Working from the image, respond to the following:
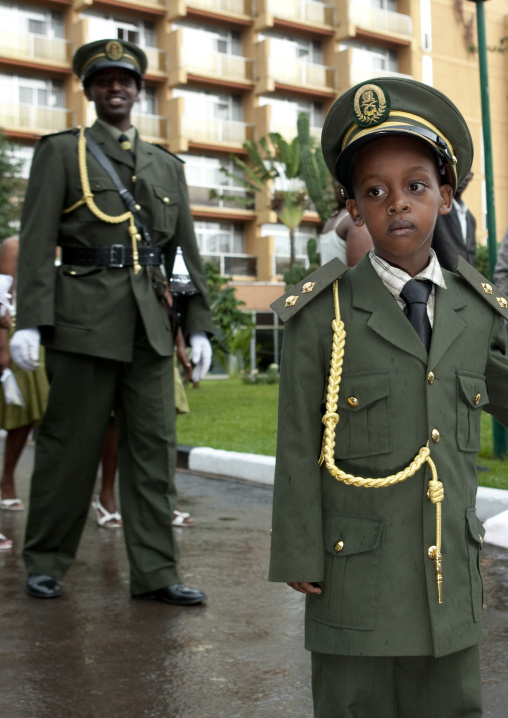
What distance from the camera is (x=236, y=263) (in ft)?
119

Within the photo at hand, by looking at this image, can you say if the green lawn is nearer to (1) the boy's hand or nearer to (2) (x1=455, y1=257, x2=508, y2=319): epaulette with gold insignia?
(2) (x1=455, y1=257, x2=508, y2=319): epaulette with gold insignia

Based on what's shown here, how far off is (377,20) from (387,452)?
37160 millimetres

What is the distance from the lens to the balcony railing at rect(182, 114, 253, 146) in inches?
1375

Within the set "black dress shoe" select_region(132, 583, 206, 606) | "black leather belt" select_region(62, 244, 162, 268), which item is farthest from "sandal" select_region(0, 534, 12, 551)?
"black leather belt" select_region(62, 244, 162, 268)

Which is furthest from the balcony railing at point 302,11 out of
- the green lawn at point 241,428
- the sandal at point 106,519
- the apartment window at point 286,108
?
the sandal at point 106,519

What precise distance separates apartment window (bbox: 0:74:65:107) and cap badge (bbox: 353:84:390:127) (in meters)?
32.1

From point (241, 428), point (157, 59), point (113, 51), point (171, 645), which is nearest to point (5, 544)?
point (171, 645)

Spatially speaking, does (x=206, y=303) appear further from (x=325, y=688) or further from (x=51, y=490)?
(x=325, y=688)

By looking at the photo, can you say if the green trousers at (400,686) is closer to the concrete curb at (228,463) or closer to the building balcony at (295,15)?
the concrete curb at (228,463)

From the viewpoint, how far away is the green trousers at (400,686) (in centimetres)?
213

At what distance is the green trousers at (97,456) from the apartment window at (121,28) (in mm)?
30016

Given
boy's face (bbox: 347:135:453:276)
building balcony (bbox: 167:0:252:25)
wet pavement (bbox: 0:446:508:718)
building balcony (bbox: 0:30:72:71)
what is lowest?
wet pavement (bbox: 0:446:508:718)

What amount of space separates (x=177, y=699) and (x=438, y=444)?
4.44ft

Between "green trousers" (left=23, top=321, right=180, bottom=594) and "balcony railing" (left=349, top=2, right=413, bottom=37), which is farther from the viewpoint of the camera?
"balcony railing" (left=349, top=2, right=413, bottom=37)
